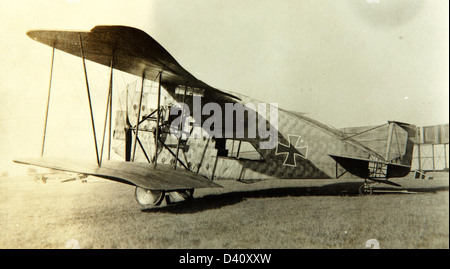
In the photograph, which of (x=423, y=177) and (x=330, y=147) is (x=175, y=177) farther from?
(x=423, y=177)

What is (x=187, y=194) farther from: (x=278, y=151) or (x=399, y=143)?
(x=399, y=143)

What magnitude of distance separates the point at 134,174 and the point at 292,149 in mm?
4990

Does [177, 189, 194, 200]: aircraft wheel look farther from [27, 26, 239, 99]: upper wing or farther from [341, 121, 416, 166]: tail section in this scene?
[341, 121, 416, 166]: tail section

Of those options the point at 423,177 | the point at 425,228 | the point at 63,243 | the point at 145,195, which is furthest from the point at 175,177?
the point at 423,177

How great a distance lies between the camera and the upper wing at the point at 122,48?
5.12 meters

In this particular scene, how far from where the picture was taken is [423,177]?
48.6 ft

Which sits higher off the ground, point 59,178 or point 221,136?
point 221,136

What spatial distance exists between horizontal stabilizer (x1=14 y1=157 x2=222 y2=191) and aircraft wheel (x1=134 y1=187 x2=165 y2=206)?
0.51 metres

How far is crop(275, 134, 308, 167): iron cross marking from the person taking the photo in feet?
27.8

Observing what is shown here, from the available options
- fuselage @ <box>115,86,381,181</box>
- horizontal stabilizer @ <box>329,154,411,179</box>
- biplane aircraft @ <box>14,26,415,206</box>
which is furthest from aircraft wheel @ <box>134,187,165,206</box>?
horizontal stabilizer @ <box>329,154,411,179</box>

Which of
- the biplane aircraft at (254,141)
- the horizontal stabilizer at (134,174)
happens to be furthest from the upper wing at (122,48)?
the horizontal stabilizer at (134,174)
